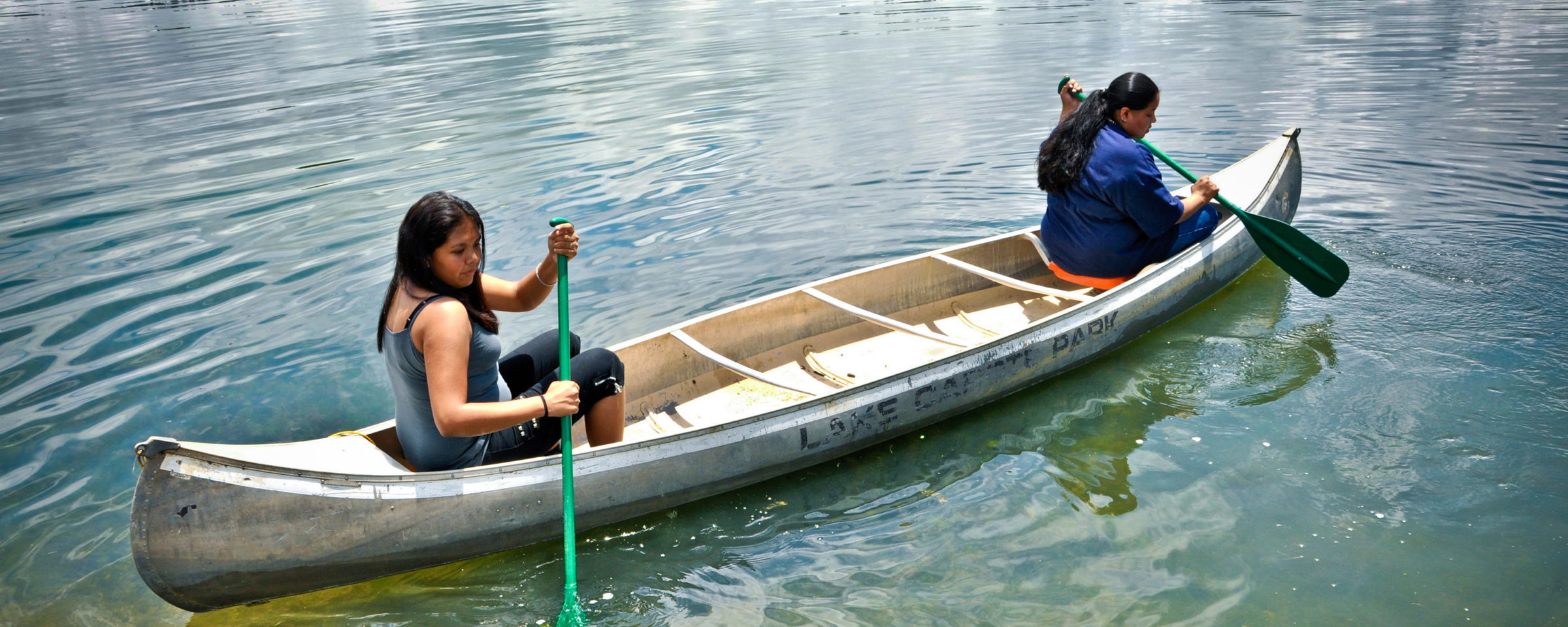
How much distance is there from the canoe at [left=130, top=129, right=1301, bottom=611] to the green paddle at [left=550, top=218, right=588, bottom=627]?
13 centimetres

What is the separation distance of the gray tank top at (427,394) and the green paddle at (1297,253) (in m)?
4.47

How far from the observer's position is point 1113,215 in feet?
20.0

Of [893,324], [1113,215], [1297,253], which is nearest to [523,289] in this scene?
[893,324]

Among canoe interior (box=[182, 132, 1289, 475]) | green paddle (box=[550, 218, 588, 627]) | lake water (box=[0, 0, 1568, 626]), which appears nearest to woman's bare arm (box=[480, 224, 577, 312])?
green paddle (box=[550, 218, 588, 627])

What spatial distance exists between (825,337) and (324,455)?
3.18 metres

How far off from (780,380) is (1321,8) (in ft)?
80.8

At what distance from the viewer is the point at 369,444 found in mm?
4078

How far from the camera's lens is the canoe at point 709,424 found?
3.64 m

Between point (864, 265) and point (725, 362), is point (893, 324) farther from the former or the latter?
point (864, 265)

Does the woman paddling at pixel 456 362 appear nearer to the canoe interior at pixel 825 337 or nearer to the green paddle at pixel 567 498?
the green paddle at pixel 567 498

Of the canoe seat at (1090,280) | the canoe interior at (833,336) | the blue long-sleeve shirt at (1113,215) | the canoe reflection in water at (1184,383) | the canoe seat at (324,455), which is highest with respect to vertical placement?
the blue long-sleeve shirt at (1113,215)

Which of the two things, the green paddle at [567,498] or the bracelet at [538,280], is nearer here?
the green paddle at [567,498]

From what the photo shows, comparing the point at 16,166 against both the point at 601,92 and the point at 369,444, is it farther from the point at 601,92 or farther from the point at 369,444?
the point at 369,444

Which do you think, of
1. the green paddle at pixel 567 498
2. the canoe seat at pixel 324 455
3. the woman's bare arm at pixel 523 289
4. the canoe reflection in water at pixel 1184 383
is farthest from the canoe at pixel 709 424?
the woman's bare arm at pixel 523 289
